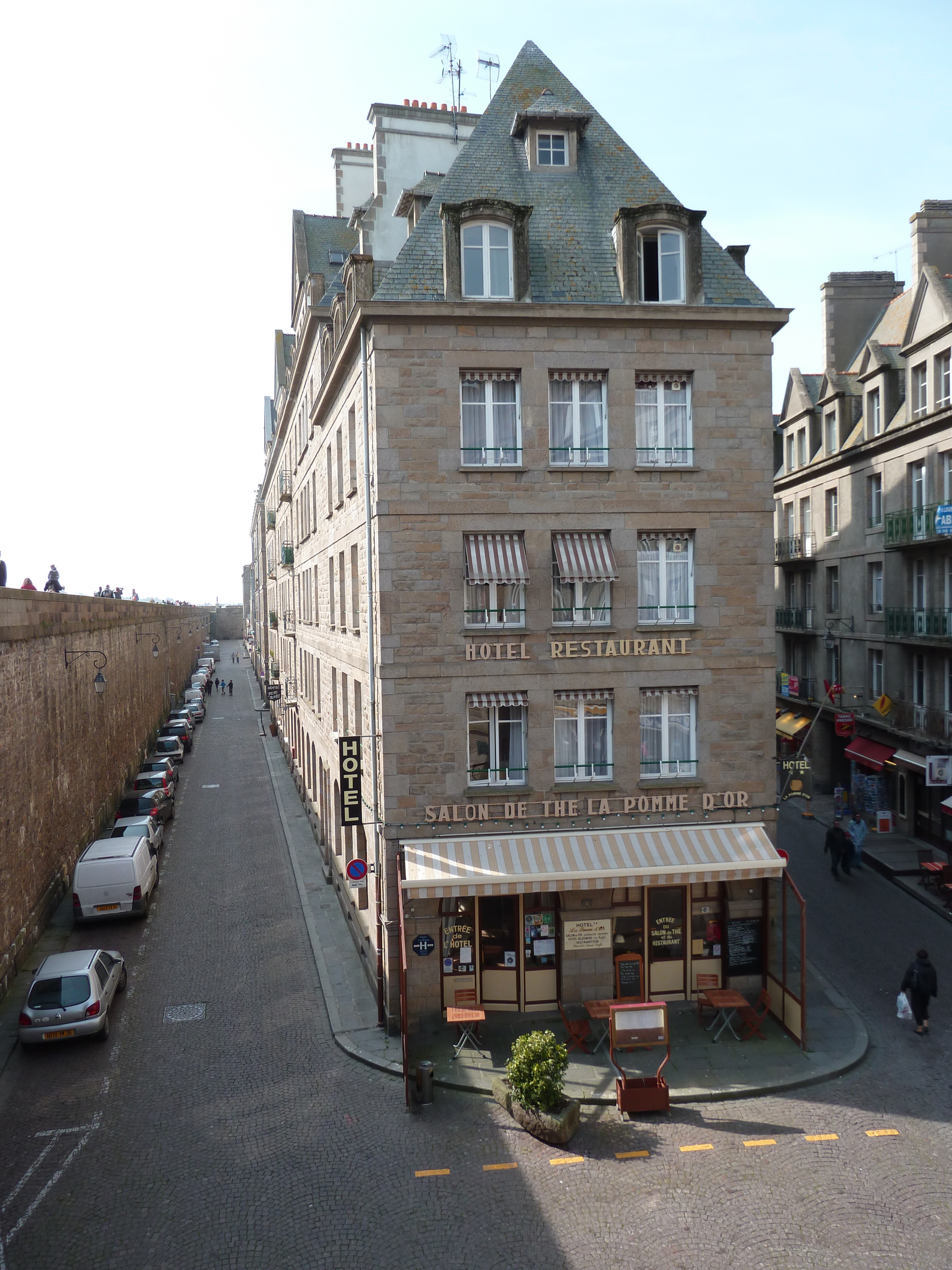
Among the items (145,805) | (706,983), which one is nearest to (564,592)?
(706,983)

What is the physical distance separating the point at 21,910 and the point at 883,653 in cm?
2704

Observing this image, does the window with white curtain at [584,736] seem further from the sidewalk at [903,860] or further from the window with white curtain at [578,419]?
the sidewalk at [903,860]

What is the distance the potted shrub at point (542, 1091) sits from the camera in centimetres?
1266

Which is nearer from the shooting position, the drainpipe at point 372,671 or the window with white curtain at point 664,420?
the drainpipe at point 372,671

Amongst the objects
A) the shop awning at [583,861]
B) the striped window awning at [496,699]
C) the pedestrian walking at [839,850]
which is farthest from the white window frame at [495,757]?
the pedestrian walking at [839,850]

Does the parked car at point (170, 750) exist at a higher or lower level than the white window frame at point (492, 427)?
lower

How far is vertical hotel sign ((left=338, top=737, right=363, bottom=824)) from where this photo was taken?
17.6 m

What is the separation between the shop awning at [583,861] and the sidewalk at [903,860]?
948 cm

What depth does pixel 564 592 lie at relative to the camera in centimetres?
1719

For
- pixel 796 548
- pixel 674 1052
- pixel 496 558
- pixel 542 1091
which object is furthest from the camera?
pixel 796 548

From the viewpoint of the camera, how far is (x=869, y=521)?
32062 millimetres

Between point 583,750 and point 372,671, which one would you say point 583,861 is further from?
point 372,671

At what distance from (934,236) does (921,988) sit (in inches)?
941

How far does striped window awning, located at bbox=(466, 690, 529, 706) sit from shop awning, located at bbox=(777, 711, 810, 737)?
22.8 m
